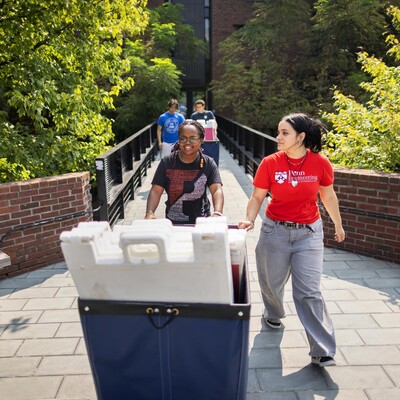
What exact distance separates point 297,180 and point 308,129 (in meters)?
0.37

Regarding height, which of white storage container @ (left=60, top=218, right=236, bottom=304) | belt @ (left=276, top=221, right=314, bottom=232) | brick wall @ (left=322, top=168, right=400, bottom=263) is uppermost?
white storage container @ (left=60, top=218, right=236, bottom=304)

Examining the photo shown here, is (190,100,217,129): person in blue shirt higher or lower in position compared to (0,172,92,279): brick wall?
higher

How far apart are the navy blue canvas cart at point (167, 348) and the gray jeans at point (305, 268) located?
3.42 feet

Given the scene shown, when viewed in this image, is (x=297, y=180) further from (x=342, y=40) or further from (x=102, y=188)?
(x=342, y=40)

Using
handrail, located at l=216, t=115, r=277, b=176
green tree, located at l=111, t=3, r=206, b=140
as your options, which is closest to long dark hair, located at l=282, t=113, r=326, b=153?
handrail, located at l=216, t=115, r=277, b=176

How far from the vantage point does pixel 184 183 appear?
3.81 m

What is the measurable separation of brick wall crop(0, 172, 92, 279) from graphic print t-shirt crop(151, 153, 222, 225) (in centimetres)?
222

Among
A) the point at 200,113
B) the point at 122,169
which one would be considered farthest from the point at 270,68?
the point at 122,169

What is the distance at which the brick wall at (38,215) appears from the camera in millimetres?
5266

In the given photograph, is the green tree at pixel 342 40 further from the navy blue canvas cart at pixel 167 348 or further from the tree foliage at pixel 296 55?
the navy blue canvas cart at pixel 167 348

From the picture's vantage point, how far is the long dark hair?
10.9 ft

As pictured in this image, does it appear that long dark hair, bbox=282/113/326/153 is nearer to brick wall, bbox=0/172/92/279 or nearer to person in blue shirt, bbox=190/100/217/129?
brick wall, bbox=0/172/92/279

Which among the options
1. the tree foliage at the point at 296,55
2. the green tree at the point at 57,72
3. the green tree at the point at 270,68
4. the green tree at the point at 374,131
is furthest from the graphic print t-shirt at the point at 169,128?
the green tree at the point at 270,68

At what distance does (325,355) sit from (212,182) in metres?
1.57
